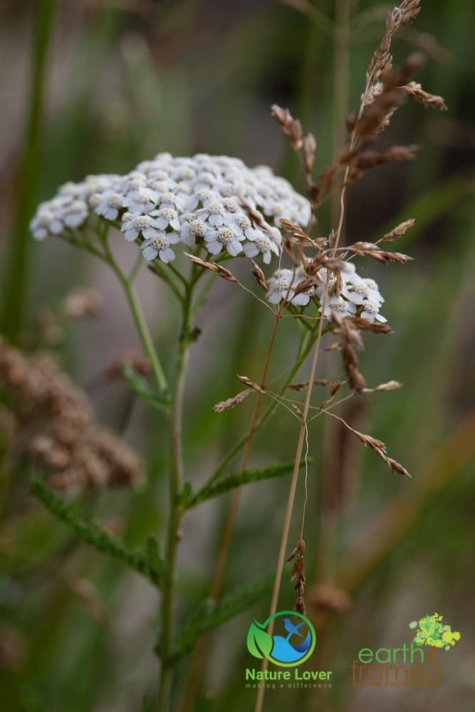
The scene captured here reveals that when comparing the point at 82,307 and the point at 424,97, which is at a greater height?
the point at 82,307

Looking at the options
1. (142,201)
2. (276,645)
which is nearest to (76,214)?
(142,201)

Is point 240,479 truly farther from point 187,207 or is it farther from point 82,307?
point 82,307

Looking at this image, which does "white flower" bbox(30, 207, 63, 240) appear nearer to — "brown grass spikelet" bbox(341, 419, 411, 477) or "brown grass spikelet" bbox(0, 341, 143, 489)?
"brown grass spikelet" bbox(0, 341, 143, 489)

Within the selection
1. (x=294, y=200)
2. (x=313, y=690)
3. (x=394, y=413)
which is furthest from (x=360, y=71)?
(x=313, y=690)

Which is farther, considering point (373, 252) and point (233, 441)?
point (233, 441)

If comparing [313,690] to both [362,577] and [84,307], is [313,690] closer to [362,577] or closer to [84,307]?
[362,577]

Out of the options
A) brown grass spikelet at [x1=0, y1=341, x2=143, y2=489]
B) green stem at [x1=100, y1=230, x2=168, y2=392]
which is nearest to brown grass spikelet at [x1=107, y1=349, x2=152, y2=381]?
brown grass spikelet at [x1=0, y1=341, x2=143, y2=489]

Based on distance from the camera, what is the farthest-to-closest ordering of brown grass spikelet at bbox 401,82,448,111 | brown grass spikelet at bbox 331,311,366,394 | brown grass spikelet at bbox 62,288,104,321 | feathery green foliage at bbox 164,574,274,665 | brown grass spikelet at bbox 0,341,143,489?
brown grass spikelet at bbox 62,288,104,321, brown grass spikelet at bbox 0,341,143,489, feathery green foliage at bbox 164,574,274,665, brown grass spikelet at bbox 401,82,448,111, brown grass spikelet at bbox 331,311,366,394
